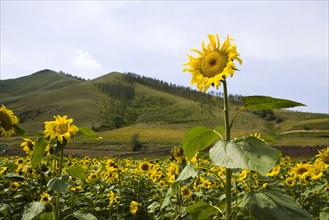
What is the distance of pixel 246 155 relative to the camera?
153cm

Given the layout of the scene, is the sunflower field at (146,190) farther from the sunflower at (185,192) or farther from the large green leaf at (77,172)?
the large green leaf at (77,172)

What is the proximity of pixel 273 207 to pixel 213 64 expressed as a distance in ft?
3.31

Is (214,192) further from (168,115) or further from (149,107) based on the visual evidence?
(149,107)

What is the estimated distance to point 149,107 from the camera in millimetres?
124750

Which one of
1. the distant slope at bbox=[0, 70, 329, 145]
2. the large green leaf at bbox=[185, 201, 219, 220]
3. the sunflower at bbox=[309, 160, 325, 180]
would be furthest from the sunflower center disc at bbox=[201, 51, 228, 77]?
the distant slope at bbox=[0, 70, 329, 145]

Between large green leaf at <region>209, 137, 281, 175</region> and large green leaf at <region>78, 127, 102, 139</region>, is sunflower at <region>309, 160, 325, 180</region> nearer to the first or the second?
large green leaf at <region>78, 127, 102, 139</region>

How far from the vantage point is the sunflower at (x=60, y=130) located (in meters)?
3.10

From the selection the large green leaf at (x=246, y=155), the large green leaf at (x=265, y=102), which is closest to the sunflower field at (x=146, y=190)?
the large green leaf at (x=265, y=102)

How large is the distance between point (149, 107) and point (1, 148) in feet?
400

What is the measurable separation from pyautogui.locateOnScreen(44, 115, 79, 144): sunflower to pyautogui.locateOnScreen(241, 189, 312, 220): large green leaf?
1945 mm

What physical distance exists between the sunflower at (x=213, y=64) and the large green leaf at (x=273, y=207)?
0.72 m

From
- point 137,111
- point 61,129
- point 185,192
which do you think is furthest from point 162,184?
point 137,111

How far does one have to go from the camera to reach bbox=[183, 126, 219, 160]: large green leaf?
193 centimetres

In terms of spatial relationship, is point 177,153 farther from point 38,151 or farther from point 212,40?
point 212,40
